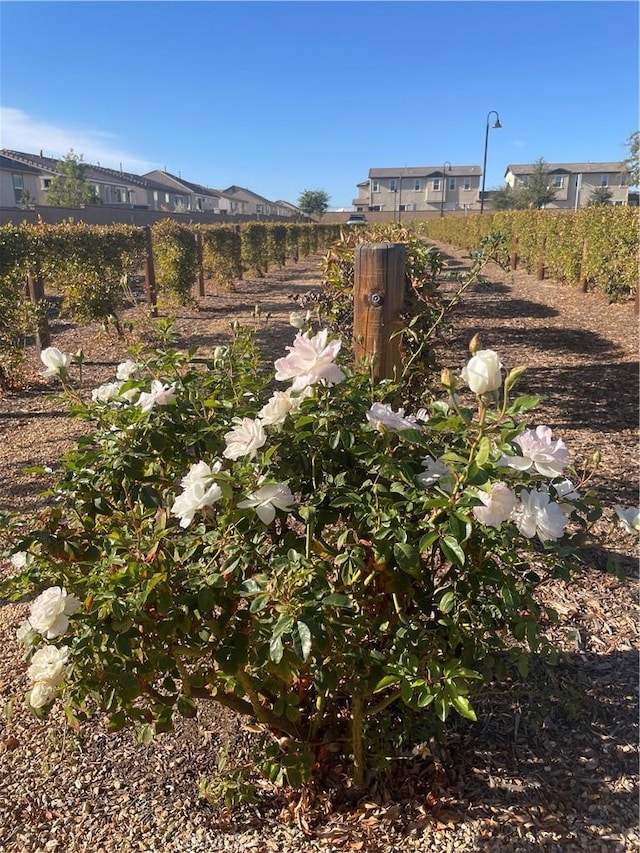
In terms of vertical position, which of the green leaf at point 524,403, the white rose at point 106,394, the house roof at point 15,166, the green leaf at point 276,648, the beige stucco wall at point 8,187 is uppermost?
the house roof at point 15,166

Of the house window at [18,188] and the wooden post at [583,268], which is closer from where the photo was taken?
the wooden post at [583,268]

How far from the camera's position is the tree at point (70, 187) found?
134ft

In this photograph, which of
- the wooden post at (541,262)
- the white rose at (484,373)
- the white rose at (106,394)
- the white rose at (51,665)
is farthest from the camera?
the wooden post at (541,262)

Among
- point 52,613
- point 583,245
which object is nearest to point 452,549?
point 52,613

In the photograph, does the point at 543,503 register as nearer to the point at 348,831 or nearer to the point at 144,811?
the point at 348,831

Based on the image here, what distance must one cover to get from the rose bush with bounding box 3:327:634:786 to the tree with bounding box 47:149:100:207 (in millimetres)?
44586

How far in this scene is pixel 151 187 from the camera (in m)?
57.2

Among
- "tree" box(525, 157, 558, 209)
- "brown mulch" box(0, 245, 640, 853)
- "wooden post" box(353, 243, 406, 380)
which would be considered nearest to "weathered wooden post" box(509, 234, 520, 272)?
"wooden post" box(353, 243, 406, 380)

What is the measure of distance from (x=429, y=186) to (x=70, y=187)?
46181mm

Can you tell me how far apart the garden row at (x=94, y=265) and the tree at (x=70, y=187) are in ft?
98.0

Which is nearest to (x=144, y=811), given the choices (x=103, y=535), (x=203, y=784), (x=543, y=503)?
(x=203, y=784)

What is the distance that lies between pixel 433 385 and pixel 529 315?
7186 millimetres

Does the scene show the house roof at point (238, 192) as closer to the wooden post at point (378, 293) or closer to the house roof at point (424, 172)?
the house roof at point (424, 172)

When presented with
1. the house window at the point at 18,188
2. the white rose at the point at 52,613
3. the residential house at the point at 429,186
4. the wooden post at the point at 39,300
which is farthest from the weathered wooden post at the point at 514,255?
the residential house at the point at 429,186
